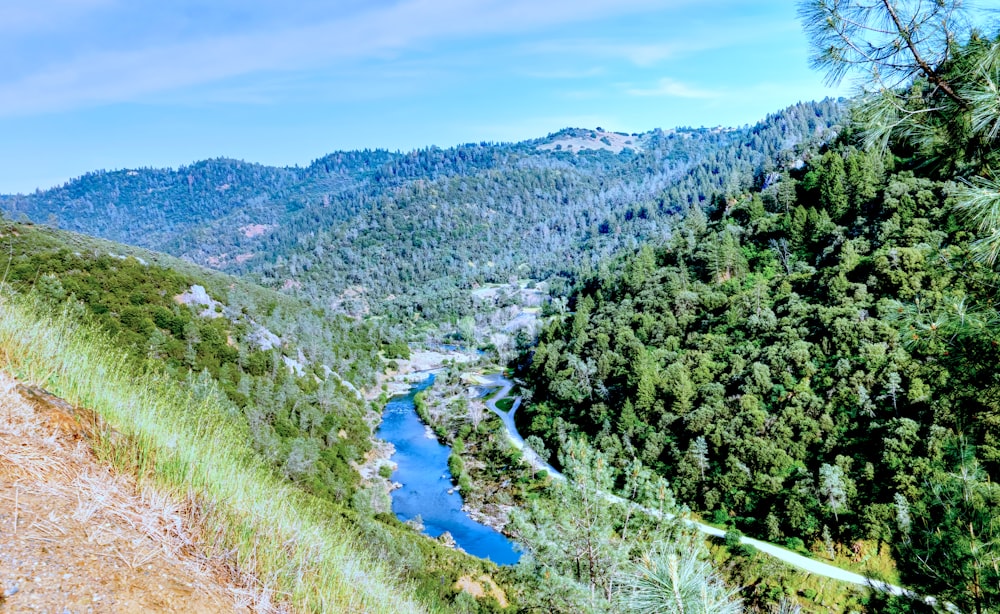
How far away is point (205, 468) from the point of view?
4.07 meters

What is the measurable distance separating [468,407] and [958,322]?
52.9 m

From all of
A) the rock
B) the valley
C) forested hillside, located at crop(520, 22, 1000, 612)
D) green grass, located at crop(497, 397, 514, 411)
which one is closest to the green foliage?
the valley

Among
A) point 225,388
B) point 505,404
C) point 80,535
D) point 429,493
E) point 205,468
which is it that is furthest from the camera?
point 505,404

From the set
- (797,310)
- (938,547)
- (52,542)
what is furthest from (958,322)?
(797,310)

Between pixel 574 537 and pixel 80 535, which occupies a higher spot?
pixel 80 535

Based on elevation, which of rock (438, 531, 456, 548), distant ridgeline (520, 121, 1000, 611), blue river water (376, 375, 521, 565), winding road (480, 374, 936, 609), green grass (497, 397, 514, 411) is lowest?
Result: blue river water (376, 375, 521, 565)

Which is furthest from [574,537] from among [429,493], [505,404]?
[505,404]

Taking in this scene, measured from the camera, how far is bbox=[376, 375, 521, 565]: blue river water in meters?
32.4

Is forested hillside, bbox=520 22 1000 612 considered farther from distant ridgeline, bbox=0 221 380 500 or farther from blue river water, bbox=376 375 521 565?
distant ridgeline, bbox=0 221 380 500

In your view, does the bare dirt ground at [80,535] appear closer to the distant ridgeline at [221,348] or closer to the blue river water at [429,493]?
the distant ridgeline at [221,348]

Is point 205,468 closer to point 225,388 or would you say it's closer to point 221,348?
point 225,388

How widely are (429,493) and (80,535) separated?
39.3 meters

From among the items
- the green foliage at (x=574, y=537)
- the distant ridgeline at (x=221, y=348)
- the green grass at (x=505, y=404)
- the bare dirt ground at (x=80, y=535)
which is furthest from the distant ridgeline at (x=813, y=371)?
the distant ridgeline at (x=221, y=348)

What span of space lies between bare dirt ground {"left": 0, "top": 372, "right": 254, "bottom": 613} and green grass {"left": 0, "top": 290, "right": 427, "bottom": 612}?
216mm
